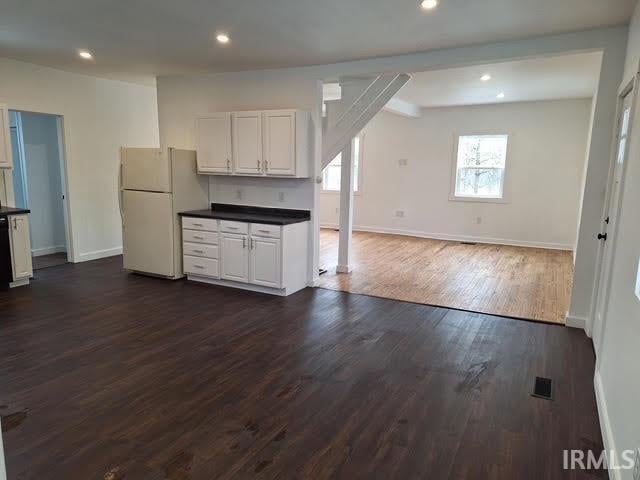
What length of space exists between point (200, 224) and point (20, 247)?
2.02 m

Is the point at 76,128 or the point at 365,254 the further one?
the point at 365,254

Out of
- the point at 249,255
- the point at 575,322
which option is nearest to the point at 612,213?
the point at 575,322

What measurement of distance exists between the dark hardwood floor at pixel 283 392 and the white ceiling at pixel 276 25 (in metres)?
2.56

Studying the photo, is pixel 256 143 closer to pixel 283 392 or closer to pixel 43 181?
pixel 283 392

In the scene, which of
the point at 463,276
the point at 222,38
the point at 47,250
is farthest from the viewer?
the point at 47,250

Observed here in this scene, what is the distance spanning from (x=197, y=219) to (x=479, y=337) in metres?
3.39

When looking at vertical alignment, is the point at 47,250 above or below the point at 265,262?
below

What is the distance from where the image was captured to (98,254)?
632cm

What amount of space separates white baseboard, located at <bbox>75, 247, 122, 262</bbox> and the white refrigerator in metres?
1.09

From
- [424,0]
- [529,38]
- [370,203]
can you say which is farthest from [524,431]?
[370,203]

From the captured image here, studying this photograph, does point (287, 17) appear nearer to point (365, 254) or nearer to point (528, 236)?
point (365, 254)

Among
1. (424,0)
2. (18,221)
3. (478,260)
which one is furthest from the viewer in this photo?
(478,260)

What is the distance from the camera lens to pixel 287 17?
3246 mm
